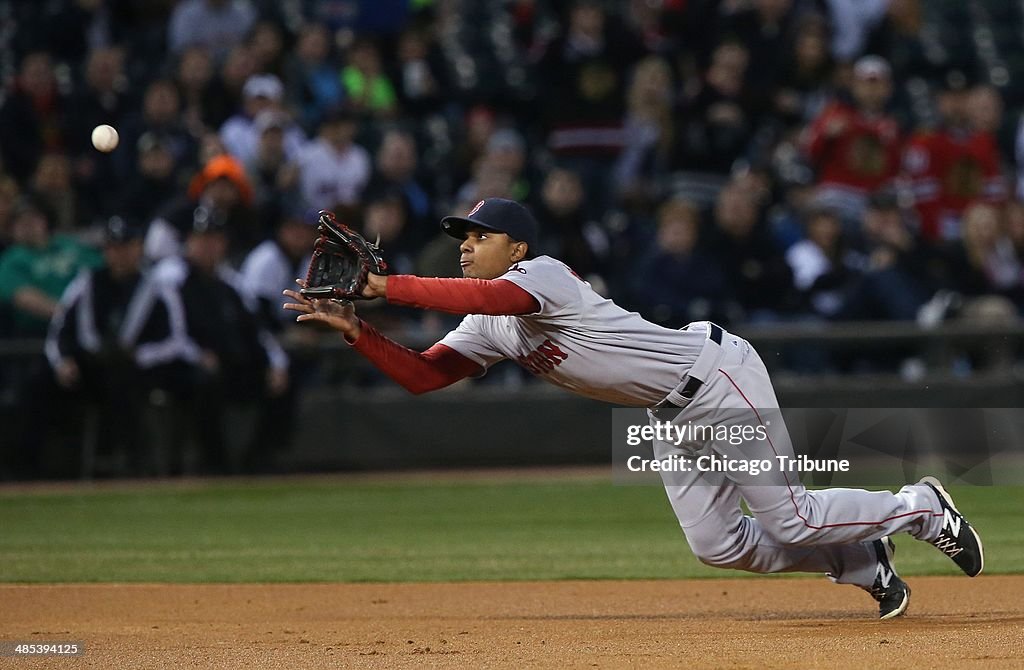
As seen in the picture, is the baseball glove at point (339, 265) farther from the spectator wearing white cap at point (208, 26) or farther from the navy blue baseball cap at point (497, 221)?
the spectator wearing white cap at point (208, 26)

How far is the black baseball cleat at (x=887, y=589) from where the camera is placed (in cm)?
591

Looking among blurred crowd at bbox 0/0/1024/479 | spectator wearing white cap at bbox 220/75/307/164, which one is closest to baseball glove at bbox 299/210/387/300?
blurred crowd at bbox 0/0/1024/479

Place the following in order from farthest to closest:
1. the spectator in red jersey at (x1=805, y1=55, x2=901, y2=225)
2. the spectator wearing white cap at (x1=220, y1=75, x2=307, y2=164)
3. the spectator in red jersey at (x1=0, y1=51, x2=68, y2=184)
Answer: the spectator in red jersey at (x1=805, y1=55, x2=901, y2=225) < the spectator wearing white cap at (x1=220, y1=75, x2=307, y2=164) < the spectator in red jersey at (x1=0, y1=51, x2=68, y2=184)

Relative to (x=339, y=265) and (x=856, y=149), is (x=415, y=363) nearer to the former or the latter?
(x=339, y=265)

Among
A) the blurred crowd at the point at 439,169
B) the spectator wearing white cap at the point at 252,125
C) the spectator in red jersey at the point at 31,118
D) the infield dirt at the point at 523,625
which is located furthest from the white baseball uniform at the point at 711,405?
the spectator in red jersey at the point at 31,118

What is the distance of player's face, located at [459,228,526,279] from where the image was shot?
5.84 m

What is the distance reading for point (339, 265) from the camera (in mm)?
5457

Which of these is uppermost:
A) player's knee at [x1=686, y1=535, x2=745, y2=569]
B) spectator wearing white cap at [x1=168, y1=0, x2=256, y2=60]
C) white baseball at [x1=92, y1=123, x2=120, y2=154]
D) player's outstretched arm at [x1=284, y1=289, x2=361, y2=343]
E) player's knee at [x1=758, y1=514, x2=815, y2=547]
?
spectator wearing white cap at [x1=168, y1=0, x2=256, y2=60]

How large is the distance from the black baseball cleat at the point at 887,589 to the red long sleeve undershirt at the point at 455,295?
1.74 m

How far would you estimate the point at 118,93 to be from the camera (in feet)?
42.9

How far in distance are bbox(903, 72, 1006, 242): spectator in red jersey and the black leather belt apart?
26.6ft

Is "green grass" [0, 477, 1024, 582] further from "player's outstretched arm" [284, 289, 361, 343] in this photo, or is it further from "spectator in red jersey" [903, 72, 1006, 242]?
"spectator in red jersey" [903, 72, 1006, 242]

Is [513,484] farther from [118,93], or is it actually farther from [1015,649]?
[1015,649]

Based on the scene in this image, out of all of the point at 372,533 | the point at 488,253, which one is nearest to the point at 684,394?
the point at 488,253
